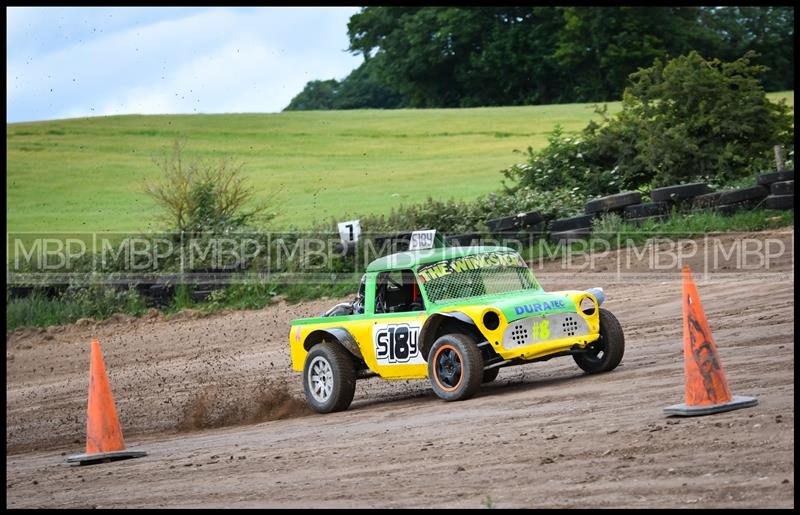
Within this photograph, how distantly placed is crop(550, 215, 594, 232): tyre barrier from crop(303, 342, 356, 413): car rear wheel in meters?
9.38

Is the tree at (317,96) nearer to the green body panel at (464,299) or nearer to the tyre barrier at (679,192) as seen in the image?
the tyre barrier at (679,192)

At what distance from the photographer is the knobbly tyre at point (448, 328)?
11.5m

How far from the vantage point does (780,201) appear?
20.2 meters

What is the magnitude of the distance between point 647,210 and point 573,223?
1254mm

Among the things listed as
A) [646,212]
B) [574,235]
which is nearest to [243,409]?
[574,235]

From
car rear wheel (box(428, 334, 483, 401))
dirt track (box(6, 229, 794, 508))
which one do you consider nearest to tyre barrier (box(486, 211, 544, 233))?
dirt track (box(6, 229, 794, 508))

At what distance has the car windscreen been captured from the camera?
12.4m

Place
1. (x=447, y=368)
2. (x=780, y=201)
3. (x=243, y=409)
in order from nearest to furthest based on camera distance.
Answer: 1. (x=447, y=368)
2. (x=243, y=409)
3. (x=780, y=201)

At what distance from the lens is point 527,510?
686cm

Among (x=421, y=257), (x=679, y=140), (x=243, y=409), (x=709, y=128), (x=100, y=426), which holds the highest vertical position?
(x=709, y=128)

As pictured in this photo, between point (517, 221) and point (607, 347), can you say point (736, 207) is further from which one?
point (607, 347)

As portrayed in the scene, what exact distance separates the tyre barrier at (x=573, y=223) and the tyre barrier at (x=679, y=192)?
3.76 feet

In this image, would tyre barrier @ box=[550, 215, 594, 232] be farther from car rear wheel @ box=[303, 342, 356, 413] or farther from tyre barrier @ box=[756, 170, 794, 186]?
car rear wheel @ box=[303, 342, 356, 413]

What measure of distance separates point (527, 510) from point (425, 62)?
69.4 metres
